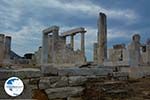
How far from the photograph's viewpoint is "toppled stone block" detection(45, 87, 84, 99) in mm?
6813

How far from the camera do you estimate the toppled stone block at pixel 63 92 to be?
681cm

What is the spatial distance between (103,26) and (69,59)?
8085 millimetres

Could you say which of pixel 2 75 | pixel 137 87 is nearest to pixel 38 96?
pixel 2 75

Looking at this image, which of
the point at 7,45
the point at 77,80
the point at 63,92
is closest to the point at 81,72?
the point at 77,80

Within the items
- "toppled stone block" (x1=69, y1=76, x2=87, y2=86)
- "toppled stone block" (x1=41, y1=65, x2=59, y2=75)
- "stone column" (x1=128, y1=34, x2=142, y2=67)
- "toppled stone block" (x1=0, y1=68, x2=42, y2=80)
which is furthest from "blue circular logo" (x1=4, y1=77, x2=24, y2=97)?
"stone column" (x1=128, y1=34, x2=142, y2=67)

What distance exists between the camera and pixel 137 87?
8.45 meters

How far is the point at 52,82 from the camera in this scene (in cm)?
696

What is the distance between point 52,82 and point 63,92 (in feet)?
1.31

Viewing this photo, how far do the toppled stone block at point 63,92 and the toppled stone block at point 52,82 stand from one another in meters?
0.11

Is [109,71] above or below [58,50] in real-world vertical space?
below

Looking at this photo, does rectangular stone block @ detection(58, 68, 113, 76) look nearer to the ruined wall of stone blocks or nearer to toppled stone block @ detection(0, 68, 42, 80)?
toppled stone block @ detection(0, 68, 42, 80)

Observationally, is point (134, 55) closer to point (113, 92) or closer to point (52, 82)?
point (113, 92)

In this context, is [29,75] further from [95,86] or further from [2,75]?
[95,86]

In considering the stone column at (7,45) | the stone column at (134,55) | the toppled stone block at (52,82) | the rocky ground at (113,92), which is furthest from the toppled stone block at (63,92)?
the stone column at (7,45)
